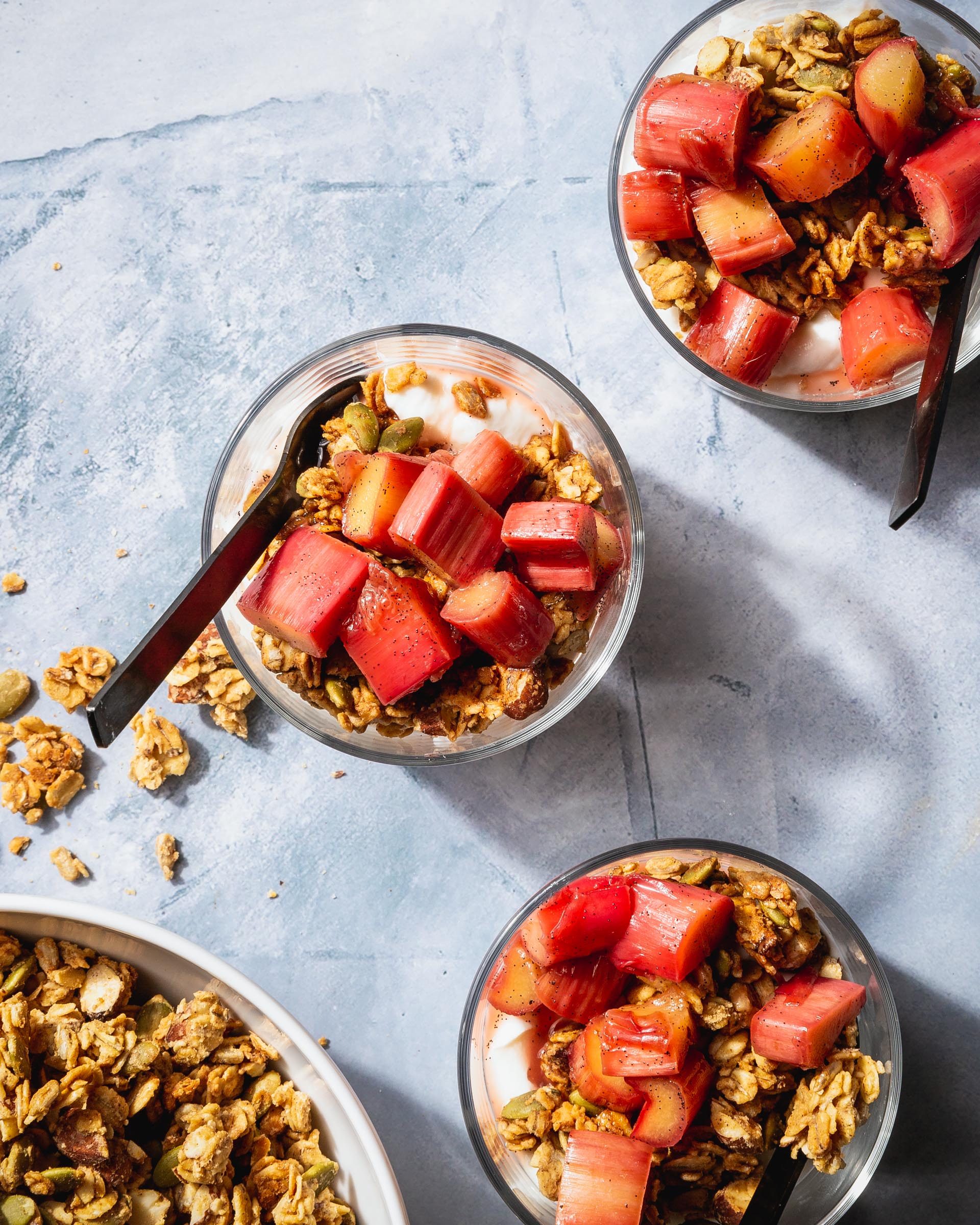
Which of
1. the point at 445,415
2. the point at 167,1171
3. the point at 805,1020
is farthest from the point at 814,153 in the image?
the point at 167,1171

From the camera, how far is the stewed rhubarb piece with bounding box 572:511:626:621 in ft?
4.43

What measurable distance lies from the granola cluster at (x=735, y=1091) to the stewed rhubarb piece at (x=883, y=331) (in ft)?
2.29

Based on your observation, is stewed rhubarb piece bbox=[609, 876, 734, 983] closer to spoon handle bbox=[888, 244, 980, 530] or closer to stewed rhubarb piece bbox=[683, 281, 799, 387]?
spoon handle bbox=[888, 244, 980, 530]

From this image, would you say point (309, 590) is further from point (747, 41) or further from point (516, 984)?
point (747, 41)

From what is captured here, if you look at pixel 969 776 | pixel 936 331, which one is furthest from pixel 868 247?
pixel 969 776

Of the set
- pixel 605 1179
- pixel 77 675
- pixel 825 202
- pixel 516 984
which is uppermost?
pixel 825 202

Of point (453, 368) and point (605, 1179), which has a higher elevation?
point (453, 368)

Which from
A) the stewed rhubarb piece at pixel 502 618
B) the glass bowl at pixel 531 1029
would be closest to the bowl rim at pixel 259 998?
the glass bowl at pixel 531 1029

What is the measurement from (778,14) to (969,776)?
3.76 ft

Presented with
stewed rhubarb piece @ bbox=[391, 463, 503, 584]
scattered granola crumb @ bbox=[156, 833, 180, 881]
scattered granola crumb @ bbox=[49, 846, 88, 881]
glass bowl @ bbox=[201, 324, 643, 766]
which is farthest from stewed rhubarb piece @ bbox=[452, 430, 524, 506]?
scattered granola crumb @ bbox=[49, 846, 88, 881]

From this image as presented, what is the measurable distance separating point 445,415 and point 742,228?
46 cm

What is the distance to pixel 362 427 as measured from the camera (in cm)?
136

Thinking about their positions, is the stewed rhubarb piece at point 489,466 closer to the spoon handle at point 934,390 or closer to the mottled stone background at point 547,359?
the mottled stone background at point 547,359

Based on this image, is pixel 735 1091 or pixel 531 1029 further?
pixel 531 1029
